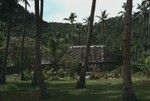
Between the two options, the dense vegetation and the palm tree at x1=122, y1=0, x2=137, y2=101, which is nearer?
the palm tree at x1=122, y1=0, x2=137, y2=101

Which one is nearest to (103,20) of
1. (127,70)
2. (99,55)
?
(99,55)

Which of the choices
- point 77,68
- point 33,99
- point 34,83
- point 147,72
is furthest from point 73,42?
point 33,99

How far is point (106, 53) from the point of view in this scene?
78.9m

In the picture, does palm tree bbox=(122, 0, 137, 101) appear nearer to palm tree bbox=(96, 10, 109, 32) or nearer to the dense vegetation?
the dense vegetation

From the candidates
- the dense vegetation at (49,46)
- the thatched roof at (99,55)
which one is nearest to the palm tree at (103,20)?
the dense vegetation at (49,46)

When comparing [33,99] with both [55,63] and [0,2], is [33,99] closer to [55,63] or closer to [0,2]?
[0,2]

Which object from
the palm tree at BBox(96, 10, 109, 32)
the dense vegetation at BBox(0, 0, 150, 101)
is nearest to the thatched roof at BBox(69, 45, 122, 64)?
the dense vegetation at BBox(0, 0, 150, 101)

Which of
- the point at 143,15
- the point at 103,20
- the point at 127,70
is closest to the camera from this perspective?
the point at 127,70

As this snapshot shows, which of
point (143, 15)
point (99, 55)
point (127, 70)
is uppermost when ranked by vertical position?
point (143, 15)

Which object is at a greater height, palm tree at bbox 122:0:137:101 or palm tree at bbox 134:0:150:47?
palm tree at bbox 134:0:150:47

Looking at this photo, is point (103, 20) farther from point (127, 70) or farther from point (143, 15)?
point (127, 70)

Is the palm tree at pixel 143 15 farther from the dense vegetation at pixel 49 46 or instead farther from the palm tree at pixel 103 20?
the palm tree at pixel 103 20

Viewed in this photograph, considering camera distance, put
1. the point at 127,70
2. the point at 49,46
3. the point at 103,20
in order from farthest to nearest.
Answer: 1. the point at 103,20
2. the point at 49,46
3. the point at 127,70

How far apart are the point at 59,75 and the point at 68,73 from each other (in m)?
1.33
